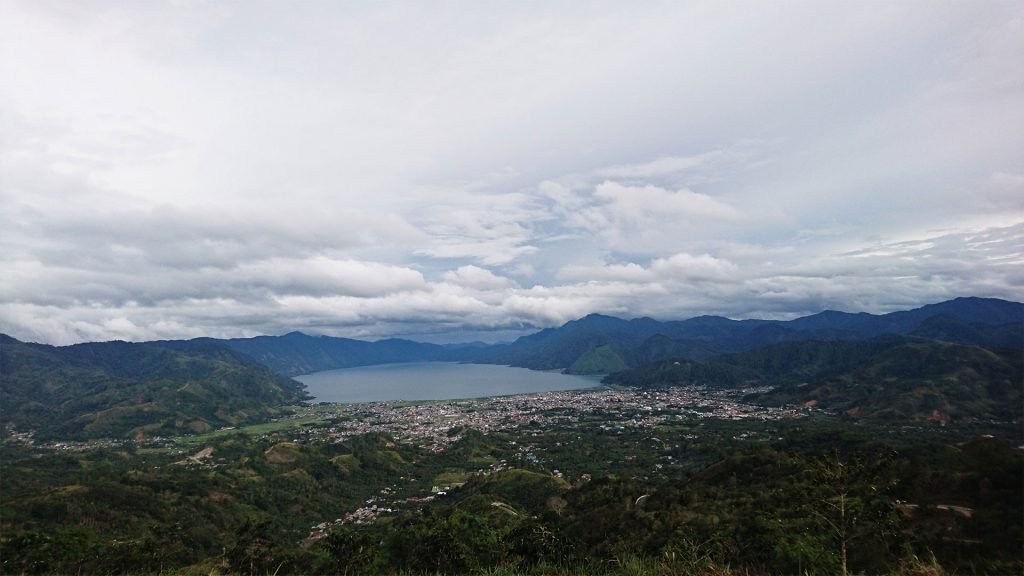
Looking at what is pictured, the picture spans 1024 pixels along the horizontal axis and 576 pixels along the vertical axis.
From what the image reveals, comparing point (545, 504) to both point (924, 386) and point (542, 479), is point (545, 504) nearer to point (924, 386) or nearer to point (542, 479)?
point (542, 479)

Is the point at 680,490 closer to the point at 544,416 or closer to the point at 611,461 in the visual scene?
the point at 611,461

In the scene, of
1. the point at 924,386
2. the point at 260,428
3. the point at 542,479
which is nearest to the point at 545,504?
the point at 542,479

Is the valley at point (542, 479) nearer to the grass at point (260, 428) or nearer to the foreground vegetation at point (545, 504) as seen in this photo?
the foreground vegetation at point (545, 504)

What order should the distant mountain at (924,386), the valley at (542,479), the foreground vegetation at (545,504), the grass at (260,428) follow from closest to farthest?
the foreground vegetation at (545,504)
the valley at (542,479)
the distant mountain at (924,386)
the grass at (260,428)

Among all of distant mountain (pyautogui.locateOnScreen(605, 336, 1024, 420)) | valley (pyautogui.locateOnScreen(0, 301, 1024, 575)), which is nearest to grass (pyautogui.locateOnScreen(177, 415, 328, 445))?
valley (pyautogui.locateOnScreen(0, 301, 1024, 575))

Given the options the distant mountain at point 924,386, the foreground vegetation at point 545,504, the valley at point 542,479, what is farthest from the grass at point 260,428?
the distant mountain at point 924,386

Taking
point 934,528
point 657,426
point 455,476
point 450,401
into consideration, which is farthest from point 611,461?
point 450,401

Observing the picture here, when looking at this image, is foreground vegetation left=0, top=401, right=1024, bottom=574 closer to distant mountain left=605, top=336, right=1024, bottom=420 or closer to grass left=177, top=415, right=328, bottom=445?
grass left=177, top=415, right=328, bottom=445

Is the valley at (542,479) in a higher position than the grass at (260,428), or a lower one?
higher
